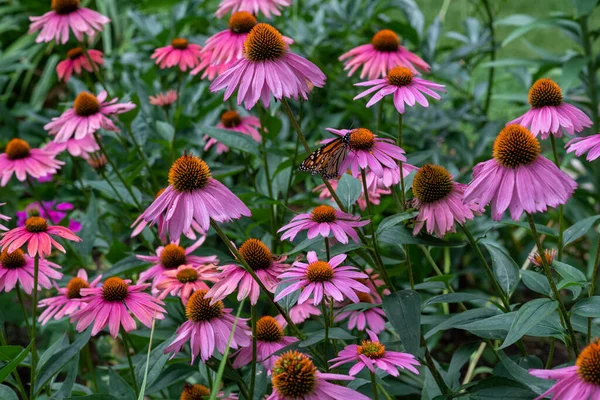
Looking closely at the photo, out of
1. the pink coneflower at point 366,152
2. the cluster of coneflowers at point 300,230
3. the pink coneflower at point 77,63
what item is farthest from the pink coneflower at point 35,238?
the pink coneflower at point 77,63

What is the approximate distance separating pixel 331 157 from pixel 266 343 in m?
0.37

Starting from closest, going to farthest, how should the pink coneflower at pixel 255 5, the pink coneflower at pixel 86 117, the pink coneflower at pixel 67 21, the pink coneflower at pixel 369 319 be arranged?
1. the pink coneflower at pixel 369 319
2. the pink coneflower at pixel 86 117
3. the pink coneflower at pixel 255 5
4. the pink coneflower at pixel 67 21

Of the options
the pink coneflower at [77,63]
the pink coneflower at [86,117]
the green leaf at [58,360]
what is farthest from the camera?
the pink coneflower at [77,63]

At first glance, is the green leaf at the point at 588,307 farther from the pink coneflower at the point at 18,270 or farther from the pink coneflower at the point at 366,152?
the pink coneflower at the point at 18,270

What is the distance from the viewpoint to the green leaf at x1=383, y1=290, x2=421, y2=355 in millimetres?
1251

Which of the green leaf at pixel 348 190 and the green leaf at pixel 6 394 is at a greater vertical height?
the green leaf at pixel 348 190

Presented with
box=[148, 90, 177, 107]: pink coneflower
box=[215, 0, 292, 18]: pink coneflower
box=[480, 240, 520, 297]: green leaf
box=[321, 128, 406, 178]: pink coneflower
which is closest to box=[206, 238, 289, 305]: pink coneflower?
box=[321, 128, 406, 178]: pink coneflower

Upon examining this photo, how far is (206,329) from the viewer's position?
129 centimetres

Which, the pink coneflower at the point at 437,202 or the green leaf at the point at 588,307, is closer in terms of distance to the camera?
the green leaf at the point at 588,307

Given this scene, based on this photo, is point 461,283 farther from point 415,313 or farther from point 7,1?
point 7,1

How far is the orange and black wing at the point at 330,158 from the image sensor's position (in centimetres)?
134

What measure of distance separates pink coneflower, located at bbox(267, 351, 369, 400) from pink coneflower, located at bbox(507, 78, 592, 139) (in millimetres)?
616

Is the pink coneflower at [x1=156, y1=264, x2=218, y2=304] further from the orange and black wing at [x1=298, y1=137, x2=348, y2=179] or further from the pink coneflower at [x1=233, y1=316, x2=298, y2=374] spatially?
the orange and black wing at [x1=298, y1=137, x2=348, y2=179]

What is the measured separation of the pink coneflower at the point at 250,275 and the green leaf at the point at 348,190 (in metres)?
0.19
